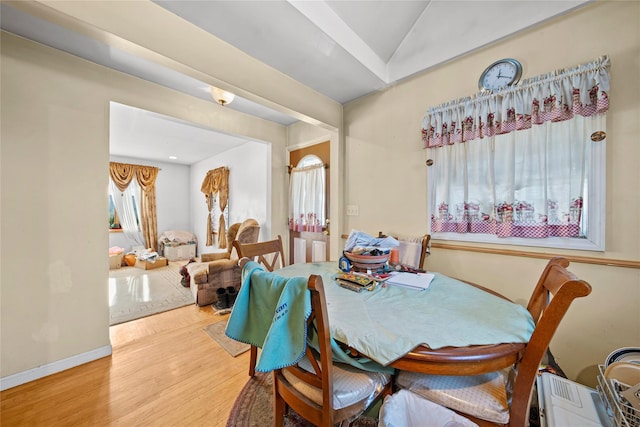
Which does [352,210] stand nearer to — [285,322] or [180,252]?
[285,322]

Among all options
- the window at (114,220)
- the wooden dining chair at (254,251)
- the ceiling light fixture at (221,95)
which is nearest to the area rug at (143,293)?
the window at (114,220)

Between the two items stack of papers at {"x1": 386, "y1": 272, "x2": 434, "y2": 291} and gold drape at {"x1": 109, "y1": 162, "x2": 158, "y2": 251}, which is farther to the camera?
gold drape at {"x1": 109, "y1": 162, "x2": 158, "y2": 251}

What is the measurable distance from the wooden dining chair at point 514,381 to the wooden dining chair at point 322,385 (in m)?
0.19

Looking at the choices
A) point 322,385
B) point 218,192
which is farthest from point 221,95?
point 218,192

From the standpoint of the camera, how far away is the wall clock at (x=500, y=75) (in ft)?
5.18

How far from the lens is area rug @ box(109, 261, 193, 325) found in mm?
2686

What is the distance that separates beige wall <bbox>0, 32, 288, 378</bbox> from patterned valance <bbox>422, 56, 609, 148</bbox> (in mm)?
2924

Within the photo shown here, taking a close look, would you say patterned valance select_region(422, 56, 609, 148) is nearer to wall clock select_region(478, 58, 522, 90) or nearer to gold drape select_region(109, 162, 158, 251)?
wall clock select_region(478, 58, 522, 90)

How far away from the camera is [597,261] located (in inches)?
52.1

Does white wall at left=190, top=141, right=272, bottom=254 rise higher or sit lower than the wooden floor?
higher

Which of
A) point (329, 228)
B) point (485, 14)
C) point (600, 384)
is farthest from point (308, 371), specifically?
point (485, 14)

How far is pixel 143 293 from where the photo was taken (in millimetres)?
3270

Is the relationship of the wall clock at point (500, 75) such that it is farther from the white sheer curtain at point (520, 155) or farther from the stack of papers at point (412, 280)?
the stack of papers at point (412, 280)

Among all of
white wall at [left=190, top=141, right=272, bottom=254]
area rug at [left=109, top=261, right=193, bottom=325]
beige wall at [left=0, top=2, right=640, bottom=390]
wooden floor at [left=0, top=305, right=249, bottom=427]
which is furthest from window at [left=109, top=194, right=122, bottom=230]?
beige wall at [left=0, top=2, right=640, bottom=390]
